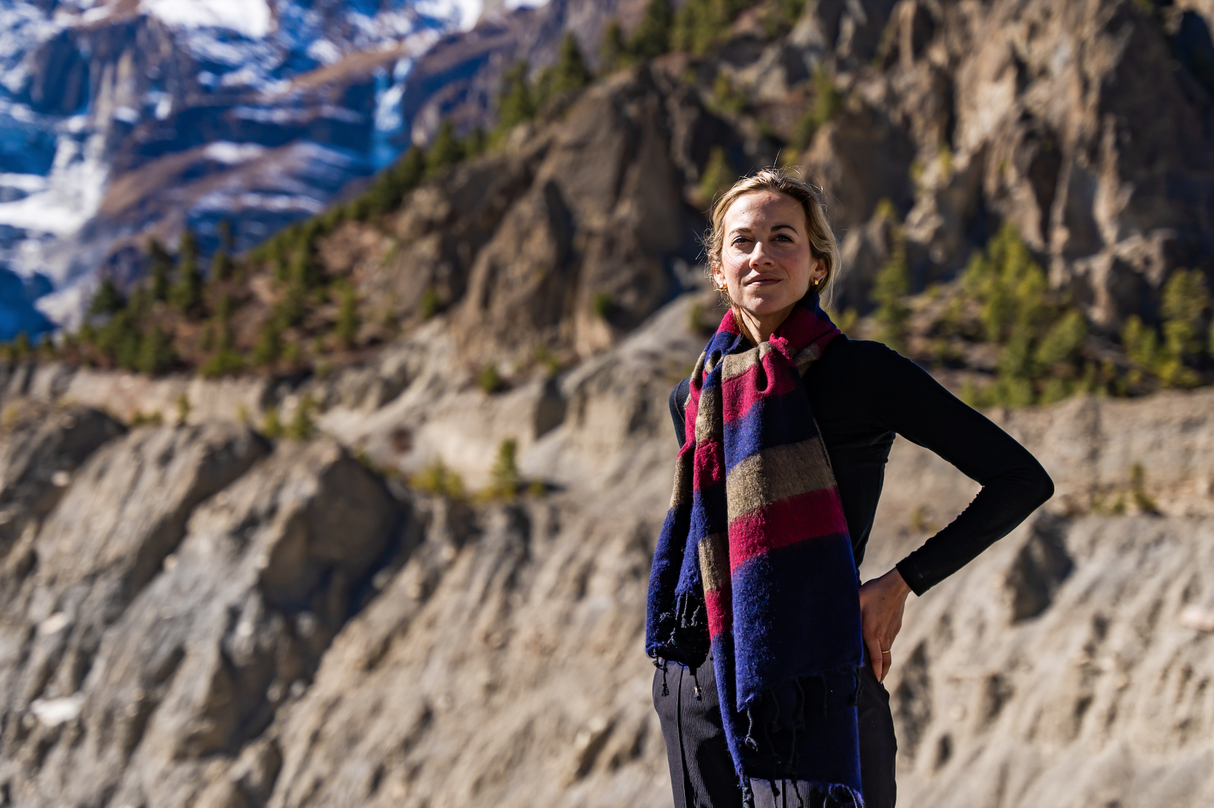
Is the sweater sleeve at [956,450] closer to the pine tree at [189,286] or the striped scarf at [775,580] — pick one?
the striped scarf at [775,580]

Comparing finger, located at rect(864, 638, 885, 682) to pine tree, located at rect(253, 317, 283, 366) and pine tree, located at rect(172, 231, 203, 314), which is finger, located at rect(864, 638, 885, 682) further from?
pine tree, located at rect(172, 231, 203, 314)

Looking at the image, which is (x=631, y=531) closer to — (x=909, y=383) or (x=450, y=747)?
(x=450, y=747)

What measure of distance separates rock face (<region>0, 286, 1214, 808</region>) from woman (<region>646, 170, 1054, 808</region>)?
44.4ft

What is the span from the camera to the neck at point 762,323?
263 cm

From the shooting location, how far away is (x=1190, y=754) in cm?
1295

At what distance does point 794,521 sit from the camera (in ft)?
7.72

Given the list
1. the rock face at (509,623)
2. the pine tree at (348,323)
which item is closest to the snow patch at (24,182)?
the pine tree at (348,323)

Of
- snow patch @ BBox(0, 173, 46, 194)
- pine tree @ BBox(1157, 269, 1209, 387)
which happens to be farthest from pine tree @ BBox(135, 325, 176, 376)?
snow patch @ BBox(0, 173, 46, 194)

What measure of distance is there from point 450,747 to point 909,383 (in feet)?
59.8

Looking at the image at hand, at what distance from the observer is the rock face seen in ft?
48.2

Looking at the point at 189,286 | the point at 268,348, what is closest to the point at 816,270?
the point at 268,348

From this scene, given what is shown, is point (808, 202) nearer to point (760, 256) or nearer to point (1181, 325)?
point (760, 256)

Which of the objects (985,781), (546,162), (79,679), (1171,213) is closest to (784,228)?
(985,781)

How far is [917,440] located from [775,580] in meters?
0.55
